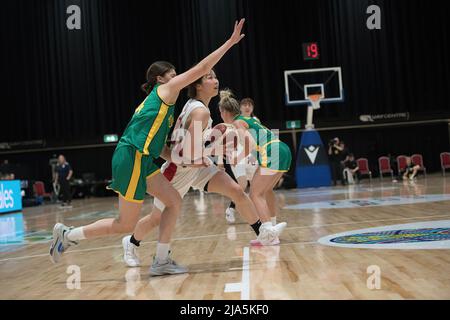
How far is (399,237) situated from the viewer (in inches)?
210

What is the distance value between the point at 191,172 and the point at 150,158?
54cm

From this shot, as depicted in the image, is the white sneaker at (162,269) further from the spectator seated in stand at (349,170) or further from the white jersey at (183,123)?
the spectator seated in stand at (349,170)

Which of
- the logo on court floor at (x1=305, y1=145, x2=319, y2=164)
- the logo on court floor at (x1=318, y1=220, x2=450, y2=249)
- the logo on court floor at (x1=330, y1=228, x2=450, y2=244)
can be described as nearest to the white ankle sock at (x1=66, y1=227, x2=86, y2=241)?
the logo on court floor at (x1=318, y1=220, x2=450, y2=249)

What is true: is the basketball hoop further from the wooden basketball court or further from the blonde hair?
the blonde hair

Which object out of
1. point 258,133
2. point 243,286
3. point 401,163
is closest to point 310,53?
point 401,163

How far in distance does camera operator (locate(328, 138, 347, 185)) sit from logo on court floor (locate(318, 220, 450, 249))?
46.2 feet

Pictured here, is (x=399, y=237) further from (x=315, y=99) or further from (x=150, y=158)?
(x=315, y=99)

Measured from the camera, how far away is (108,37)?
969 inches

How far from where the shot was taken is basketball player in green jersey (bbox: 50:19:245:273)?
4141 millimetres

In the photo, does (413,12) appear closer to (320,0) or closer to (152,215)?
(320,0)

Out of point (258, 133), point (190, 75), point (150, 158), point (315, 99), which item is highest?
point (315, 99)

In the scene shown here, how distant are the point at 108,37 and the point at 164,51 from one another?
2.56 meters

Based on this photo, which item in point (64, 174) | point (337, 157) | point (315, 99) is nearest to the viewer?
point (64, 174)
